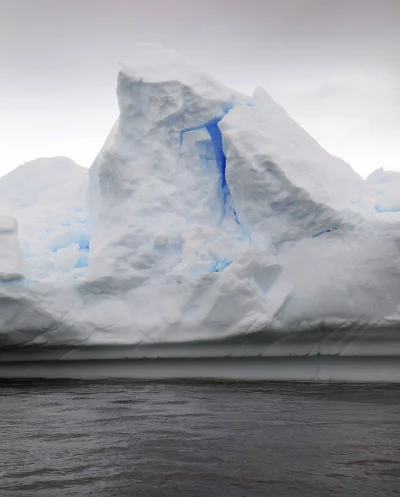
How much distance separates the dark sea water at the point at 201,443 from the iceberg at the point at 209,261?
1226mm

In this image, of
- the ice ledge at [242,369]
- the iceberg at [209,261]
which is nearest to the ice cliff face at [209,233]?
the iceberg at [209,261]

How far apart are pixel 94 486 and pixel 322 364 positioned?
591cm

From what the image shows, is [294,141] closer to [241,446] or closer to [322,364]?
[322,364]

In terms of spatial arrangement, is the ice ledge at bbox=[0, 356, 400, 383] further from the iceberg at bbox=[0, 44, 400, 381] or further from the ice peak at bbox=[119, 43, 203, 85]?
the ice peak at bbox=[119, 43, 203, 85]

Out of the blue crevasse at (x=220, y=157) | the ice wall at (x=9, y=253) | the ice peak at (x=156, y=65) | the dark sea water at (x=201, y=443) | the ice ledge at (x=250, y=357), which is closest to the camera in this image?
the dark sea water at (x=201, y=443)

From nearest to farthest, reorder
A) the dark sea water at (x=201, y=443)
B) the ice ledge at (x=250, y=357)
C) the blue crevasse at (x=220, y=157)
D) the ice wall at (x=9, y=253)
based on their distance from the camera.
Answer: the dark sea water at (x=201, y=443), the ice ledge at (x=250, y=357), the ice wall at (x=9, y=253), the blue crevasse at (x=220, y=157)

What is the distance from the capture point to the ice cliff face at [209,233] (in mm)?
9055

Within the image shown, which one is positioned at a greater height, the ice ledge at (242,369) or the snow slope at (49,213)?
the snow slope at (49,213)

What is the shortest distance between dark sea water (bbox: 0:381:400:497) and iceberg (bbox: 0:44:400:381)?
4.02ft

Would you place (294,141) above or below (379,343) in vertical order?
above

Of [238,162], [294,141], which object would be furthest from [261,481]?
[294,141]

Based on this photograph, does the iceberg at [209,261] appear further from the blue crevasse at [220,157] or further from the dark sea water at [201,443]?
the dark sea water at [201,443]

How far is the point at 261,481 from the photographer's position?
391 cm

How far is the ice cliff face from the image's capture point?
29.7 feet
